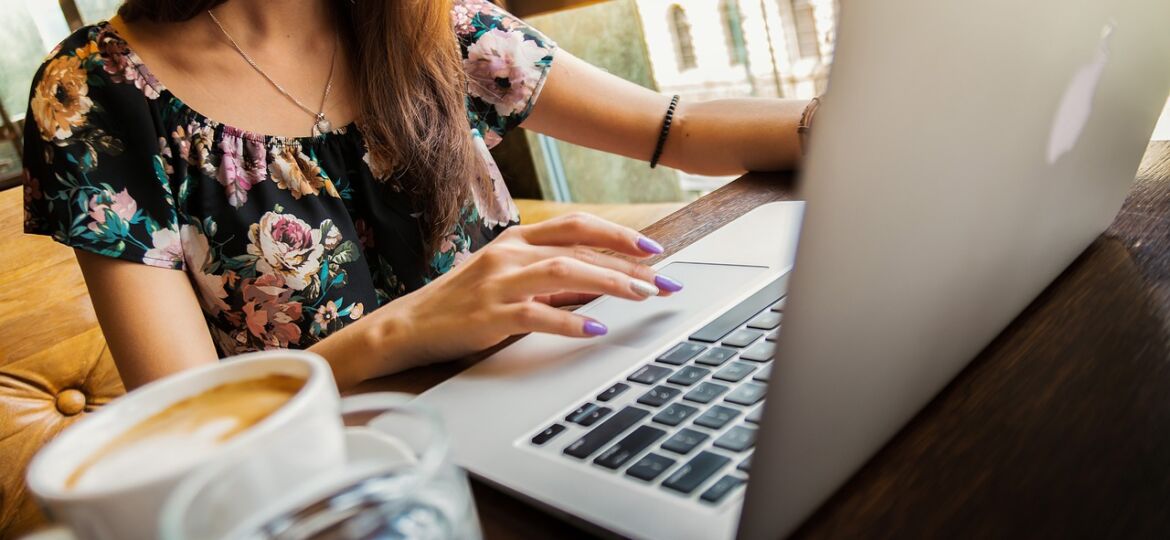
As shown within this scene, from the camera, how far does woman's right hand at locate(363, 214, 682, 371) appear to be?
0.53m

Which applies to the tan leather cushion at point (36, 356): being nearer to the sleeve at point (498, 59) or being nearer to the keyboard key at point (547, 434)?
the sleeve at point (498, 59)

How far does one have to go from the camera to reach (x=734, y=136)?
882 millimetres

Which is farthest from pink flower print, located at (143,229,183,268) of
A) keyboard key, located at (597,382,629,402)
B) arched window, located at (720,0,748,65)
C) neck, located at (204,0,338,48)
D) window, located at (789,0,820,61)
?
window, located at (789,0,820,61)

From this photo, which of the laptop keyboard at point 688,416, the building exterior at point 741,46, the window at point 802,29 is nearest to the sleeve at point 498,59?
the laptop keyboard at point 688,416

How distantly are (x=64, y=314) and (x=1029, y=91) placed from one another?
4.33 feet

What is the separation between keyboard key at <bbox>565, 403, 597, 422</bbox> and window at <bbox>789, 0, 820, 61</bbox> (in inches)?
142

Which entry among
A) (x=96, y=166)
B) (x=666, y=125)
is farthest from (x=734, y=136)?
(x=96, y=166)

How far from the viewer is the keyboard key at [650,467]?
329 millimetres

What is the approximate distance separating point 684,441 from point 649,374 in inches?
3.3

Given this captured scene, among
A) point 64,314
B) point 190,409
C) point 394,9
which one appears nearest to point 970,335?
point 190,409

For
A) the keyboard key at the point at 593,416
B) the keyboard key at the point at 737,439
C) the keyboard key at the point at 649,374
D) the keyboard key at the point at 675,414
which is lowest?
the keyboard key at the point at 649,374

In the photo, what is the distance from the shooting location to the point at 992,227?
1.05 feet

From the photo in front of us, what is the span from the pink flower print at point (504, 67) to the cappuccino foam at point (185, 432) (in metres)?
0.80

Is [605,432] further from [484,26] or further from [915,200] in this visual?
[484,26]
